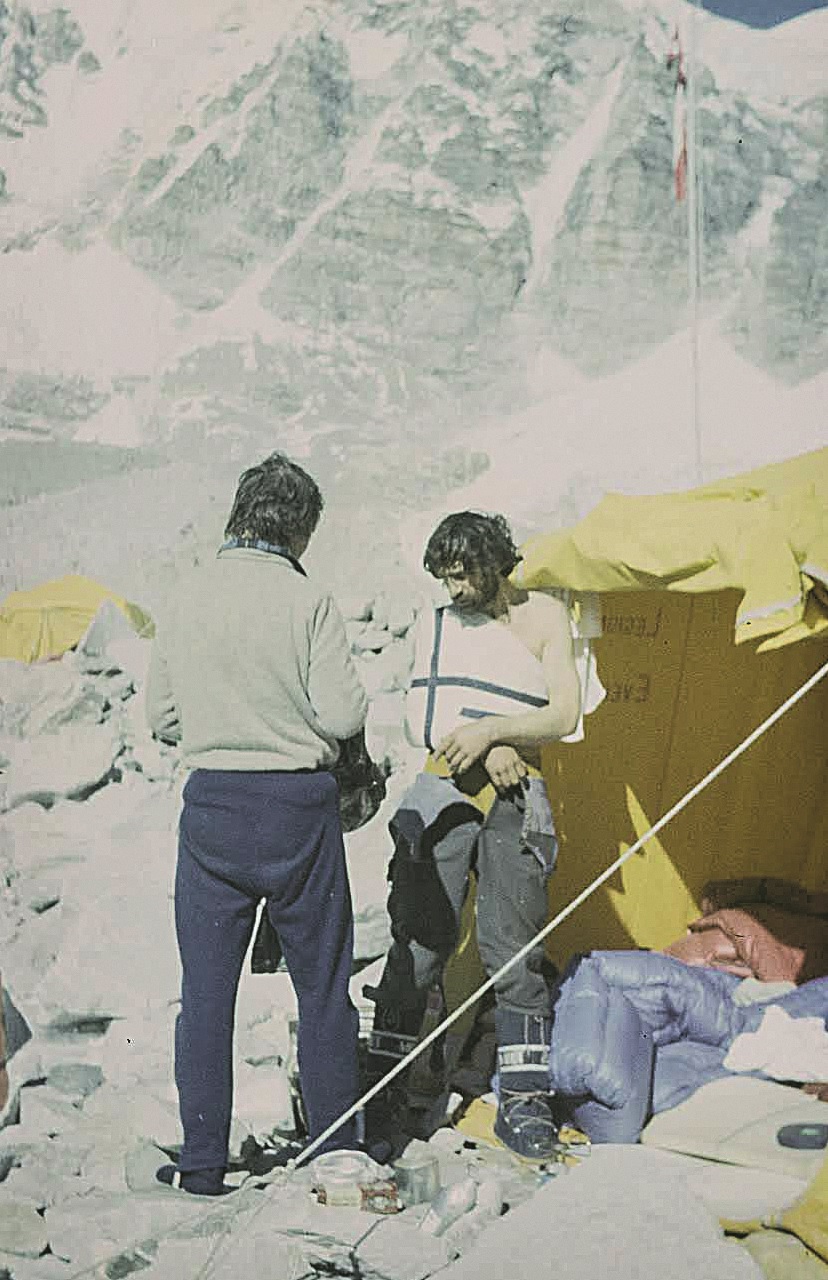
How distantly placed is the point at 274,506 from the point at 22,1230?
4.37 ft

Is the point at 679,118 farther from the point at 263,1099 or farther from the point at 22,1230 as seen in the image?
the point at 22,1230

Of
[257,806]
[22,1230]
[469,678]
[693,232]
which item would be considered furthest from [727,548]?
[693,232]

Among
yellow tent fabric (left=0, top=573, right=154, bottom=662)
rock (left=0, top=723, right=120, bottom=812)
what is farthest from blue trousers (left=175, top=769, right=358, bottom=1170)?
yellow tent fabric (left=0, top=573, right=154, bottom=662)

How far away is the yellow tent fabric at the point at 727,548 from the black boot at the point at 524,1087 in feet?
2.92

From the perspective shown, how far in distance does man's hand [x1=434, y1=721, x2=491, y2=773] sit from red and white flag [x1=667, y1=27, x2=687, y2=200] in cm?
1110

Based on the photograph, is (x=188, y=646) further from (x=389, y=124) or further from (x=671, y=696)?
(x=389, y=124)

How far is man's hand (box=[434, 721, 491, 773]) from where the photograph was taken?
10.0 ft

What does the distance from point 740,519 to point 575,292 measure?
9.98 meters

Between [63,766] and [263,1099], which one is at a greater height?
[63,766]

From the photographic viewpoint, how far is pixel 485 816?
126 inches

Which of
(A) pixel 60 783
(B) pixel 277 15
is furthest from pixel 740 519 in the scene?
(B) pixel 277 15

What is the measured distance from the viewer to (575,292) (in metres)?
12.6

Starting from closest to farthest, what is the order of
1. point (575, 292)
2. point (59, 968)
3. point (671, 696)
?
1. point (671, 696)
2. point (59, 968)
3. point (575, 292)

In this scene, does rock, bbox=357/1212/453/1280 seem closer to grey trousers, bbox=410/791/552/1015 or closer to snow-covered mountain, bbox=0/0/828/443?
grey trousers, bbox=410/791/552/1015
